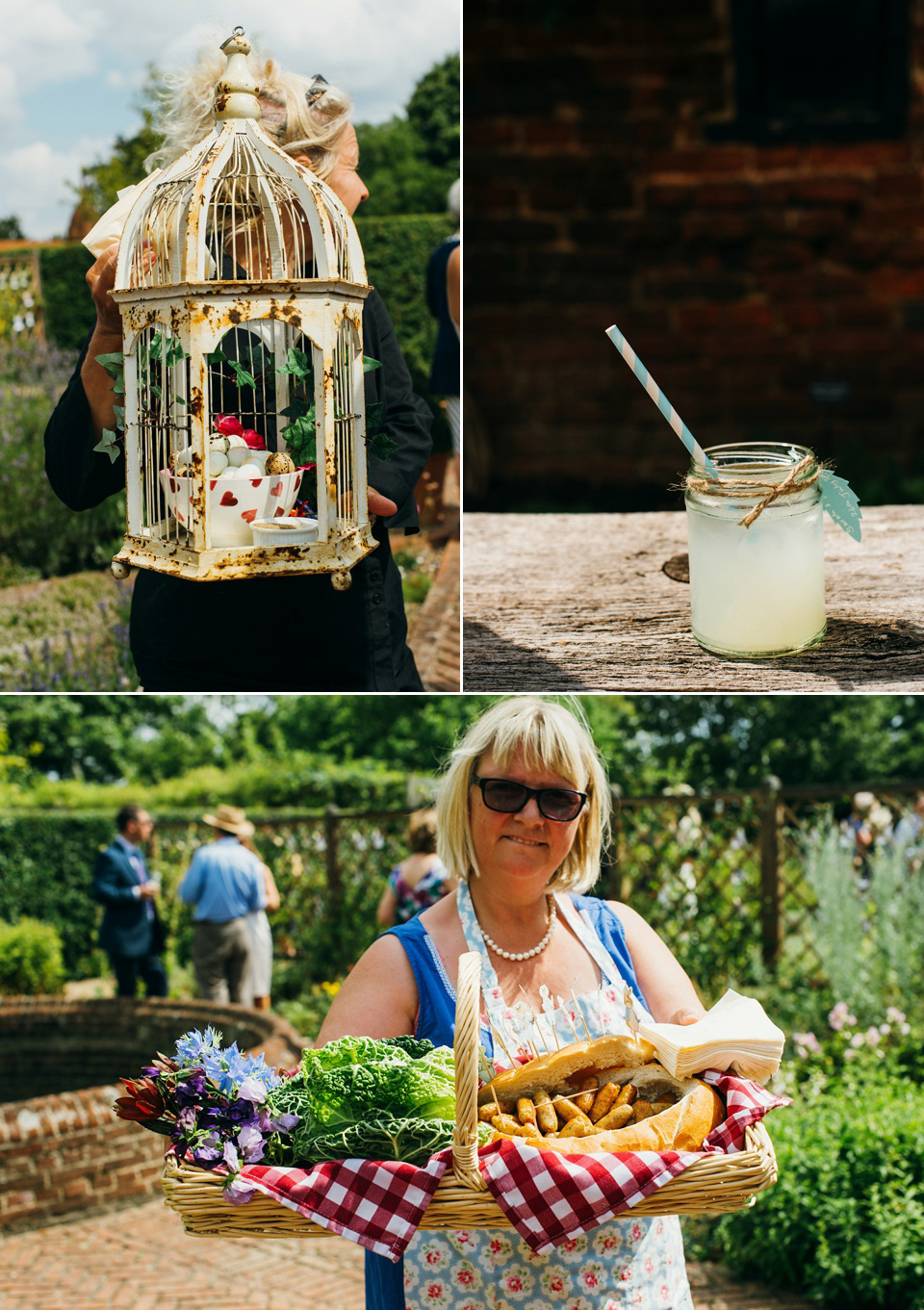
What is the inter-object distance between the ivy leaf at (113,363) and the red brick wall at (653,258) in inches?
137

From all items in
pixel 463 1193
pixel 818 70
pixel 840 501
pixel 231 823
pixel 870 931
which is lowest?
pixel 870 931

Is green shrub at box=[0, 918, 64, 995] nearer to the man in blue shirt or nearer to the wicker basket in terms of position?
the man in blue shirt

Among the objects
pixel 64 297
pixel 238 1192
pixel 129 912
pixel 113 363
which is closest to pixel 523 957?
pixel 238 1192

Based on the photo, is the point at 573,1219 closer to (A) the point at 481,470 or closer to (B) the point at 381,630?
(B) the point at 381,630

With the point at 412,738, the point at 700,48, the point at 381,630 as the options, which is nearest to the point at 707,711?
the point at 412,738

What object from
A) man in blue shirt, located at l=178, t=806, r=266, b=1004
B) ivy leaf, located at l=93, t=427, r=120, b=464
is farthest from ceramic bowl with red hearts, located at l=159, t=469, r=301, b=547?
man in blue shirt, located at l=178, t=806, r=266, b=1004

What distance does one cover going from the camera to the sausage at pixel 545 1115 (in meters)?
1.67

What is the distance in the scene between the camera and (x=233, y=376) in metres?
2.15

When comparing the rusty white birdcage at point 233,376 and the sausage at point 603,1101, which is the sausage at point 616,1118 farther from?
the rusty white birdcage at point 233,376

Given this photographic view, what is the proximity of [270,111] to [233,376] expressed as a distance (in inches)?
17.8

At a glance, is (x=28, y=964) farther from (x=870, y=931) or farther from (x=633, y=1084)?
(x=633, y=1084)

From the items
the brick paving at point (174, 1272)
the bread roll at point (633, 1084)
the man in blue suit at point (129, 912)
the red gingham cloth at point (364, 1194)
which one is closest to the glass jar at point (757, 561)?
the bread roll at point (633, 1084)

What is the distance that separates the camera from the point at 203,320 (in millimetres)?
1868

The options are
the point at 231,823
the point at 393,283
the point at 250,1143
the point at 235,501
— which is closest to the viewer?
the point at 250,1143
